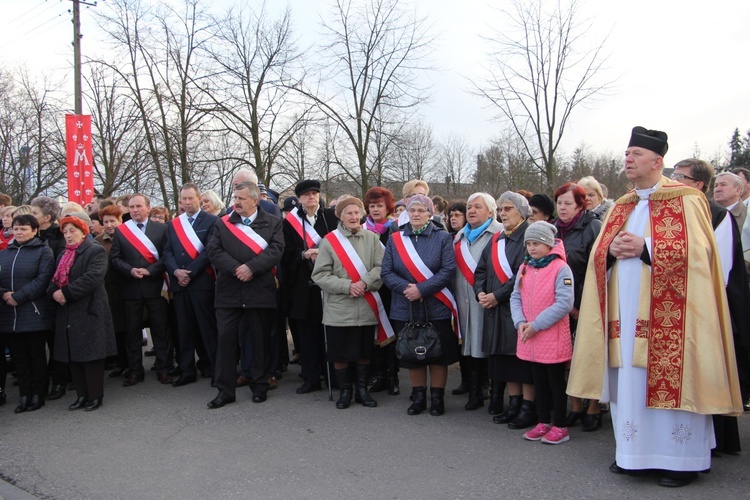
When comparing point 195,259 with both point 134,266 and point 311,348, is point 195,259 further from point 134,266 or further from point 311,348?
point 311,348

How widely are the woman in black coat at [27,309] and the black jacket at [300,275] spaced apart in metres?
2.25

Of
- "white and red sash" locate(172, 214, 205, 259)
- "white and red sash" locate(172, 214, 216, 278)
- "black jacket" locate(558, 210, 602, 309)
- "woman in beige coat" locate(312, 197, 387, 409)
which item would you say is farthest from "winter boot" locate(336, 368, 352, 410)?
"black jacket" locate(558, 210, 602, 309)

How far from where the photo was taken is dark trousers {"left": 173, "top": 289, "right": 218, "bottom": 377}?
6734mm

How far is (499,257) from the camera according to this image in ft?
17.7

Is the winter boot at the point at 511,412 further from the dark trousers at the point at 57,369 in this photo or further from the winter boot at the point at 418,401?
the dark trousers at the point at 57,369

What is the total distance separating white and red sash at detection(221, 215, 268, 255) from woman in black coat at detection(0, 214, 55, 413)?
69.6 inches

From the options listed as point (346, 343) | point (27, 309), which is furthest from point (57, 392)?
point (346, 343)

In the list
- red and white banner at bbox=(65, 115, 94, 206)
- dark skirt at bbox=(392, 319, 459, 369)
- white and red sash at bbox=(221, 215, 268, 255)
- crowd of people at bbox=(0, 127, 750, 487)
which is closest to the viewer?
crowd of people at bbox=(0, 127, 750, 487)

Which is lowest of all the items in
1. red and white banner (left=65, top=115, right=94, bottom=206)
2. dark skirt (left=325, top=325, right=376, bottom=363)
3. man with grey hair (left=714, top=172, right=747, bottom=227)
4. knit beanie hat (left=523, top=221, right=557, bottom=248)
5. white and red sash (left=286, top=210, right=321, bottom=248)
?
dark skirt (left=325, top=325, right=376, bottom=363)

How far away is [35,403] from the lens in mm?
6211

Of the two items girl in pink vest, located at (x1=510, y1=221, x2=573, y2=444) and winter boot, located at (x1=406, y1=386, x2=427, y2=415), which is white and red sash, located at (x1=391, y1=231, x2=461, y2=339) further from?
girl in pink vest, located at (x1=510, y1=221, x2=573, y2=444)

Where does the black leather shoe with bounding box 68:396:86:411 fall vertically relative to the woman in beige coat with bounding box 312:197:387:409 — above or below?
below

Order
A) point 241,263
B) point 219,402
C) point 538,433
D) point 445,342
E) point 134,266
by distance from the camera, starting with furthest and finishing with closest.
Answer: point 134,266 → point 241,263 → point 219,402 → point 445,342 → point 538,433

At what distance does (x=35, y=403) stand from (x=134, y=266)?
161 centimetres
